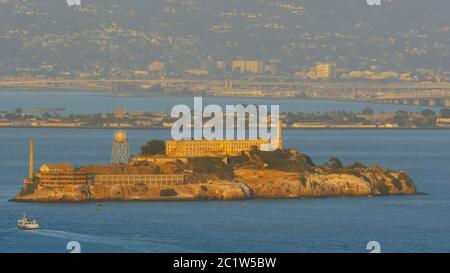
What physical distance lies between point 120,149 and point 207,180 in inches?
220

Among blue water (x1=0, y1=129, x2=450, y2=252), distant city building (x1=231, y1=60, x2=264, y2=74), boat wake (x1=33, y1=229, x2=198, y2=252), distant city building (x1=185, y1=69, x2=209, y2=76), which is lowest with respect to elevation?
blue water (x1=0, y1=129, x2=450, y2=252)

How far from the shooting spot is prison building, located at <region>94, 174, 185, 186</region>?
121 ft

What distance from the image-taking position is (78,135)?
70625 mm

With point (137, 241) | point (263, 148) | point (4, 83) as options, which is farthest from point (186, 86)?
point (137, 241)

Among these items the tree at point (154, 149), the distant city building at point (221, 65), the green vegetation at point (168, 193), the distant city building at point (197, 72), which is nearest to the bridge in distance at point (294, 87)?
the distant city building at point (197, 72)

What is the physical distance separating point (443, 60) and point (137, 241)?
102 m

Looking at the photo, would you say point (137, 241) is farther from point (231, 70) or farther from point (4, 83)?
point (231, 70)

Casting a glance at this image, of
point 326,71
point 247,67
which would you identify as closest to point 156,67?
point 247,67

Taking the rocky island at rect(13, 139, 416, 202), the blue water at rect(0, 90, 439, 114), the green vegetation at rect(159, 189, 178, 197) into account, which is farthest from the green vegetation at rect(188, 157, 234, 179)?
the blue water at rect(0, 90, 439, 114)

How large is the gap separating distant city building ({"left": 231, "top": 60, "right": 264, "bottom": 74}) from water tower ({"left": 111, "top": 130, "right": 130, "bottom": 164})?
77368 millimetres

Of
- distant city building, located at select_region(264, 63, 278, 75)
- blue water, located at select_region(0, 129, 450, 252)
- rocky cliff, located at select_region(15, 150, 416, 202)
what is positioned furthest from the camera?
distant city building, located at select_region(264, 63, 278, 75)

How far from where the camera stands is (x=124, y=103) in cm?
10412

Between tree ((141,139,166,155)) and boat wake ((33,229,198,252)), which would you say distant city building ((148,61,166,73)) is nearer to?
tree ((141,139,166,155))

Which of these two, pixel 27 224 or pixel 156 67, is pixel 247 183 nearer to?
pixel 27 224
